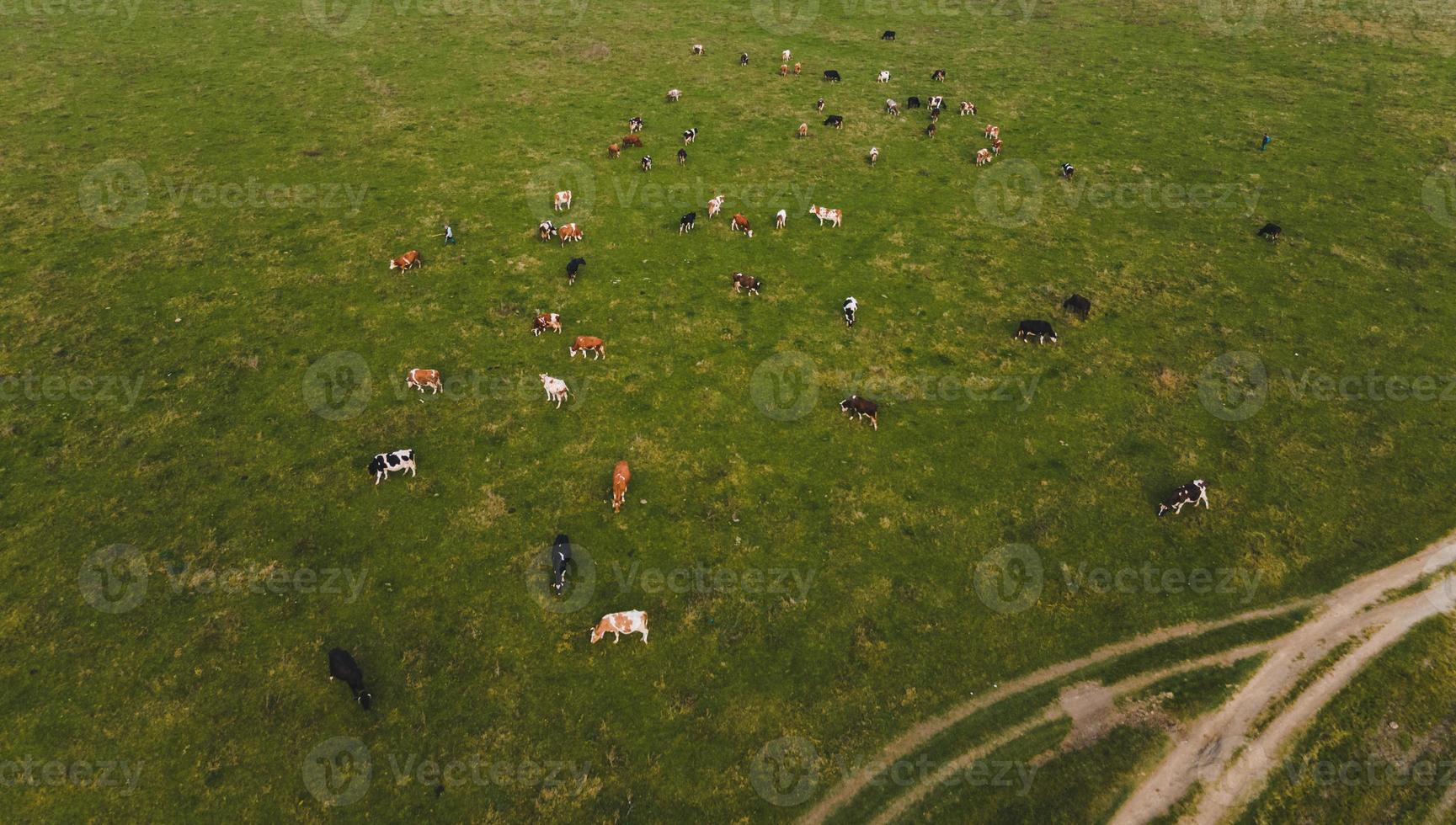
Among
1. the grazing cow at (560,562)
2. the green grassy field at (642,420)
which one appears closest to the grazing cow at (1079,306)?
the green grassy field at (642,420)

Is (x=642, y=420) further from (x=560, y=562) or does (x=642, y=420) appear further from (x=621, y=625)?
(x=621, y=625)

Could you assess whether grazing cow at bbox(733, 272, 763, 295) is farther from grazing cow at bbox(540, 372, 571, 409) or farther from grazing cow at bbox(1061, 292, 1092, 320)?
grazing cow at bbox(1061, 292, 1092, 320)

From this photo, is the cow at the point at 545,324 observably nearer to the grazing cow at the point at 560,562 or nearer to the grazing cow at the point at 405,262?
the grazing cow at the point at 405,262

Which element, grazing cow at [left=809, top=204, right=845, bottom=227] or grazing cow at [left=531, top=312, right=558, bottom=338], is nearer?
grazing cow at [left=531, top=312, right=558, bottom=338]

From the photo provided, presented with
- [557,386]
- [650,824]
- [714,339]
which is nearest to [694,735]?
[650,824]

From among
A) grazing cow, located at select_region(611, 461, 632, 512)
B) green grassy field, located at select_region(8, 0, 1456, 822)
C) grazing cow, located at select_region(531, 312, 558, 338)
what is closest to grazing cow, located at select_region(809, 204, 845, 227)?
green grassy field, located at select_region(8, 0, 1456, 822)
